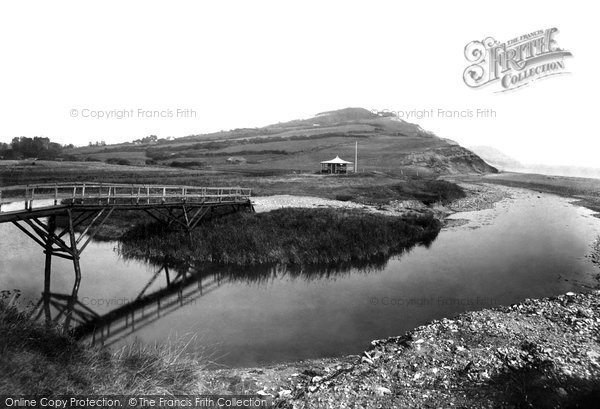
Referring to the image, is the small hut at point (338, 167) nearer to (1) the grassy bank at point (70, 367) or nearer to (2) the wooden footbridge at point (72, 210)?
(2) the wooden footbridge at point (72, 210)

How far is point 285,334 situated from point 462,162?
361 ft

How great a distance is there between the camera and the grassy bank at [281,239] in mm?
24969

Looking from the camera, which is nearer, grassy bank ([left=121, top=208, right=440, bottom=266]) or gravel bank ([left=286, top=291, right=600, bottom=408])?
gravel bank ([left=286, top=291, right=600, bottom=408])

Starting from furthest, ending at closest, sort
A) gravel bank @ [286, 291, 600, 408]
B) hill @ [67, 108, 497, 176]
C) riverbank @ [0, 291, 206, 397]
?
hill @ [67, 108, 497, 176] → gravel bank @ [286, 291, 600, 408] → riverbank @ [0, 291, 206, 397]

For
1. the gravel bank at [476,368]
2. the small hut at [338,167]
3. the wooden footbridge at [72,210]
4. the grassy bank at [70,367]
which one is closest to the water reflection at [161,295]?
the wooden footbridge at [72,210]

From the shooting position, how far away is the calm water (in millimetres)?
14727

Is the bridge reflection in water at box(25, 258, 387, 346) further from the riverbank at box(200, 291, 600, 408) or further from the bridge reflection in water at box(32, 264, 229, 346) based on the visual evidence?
the riverbank at box(200, 291, 600, 408)

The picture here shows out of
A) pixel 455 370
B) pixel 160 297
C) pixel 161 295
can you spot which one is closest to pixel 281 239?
pixel 161 295

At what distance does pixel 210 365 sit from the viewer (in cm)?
1234

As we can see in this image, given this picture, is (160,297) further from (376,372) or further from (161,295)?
(376,372)

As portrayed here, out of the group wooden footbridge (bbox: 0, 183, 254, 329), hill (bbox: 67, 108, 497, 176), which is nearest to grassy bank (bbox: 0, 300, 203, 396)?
wooden footbridge (bbox: 0, 183, 254, 329)

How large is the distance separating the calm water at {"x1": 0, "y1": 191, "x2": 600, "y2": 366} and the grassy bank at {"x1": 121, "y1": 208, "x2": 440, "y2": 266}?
70.1 inches

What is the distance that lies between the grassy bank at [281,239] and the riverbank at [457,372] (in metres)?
12.0

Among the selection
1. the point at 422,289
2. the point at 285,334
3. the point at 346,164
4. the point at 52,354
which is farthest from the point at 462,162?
the point at 52,354
